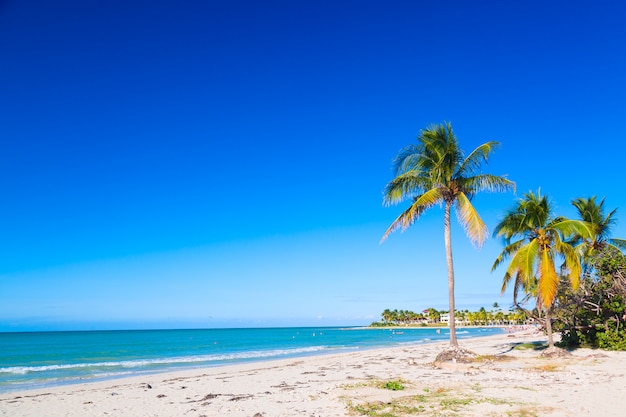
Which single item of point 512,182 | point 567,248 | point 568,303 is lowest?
point 568,303

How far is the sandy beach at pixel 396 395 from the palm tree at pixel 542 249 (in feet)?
8.38

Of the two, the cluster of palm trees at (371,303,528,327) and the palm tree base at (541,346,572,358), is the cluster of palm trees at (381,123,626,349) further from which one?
the cluster of palm trees at (371,303,528,327)

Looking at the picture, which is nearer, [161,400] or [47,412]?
[47,412]

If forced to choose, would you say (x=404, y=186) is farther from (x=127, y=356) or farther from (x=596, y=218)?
(x=127, y=356)

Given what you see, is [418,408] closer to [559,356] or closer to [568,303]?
[559,356]

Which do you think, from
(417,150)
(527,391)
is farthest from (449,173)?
(527,391)

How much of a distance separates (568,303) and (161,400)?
1735cm

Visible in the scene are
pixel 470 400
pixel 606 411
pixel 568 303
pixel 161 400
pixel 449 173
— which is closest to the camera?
pixel 606 411

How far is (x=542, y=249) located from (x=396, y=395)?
1043 cm

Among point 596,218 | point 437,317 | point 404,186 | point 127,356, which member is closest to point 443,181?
point 404,186

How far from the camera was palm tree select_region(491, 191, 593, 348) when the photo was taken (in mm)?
16047

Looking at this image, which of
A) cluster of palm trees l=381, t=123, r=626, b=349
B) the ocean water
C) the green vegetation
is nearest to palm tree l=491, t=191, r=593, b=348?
cluster of palm trees l=381, t=123, r=626, b=349

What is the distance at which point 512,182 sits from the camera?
617 inches

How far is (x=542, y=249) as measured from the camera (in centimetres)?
1688
